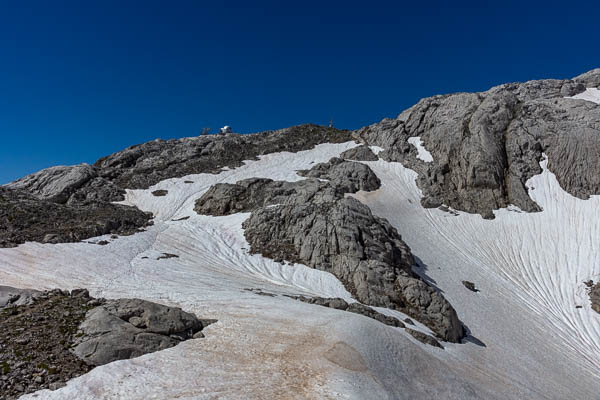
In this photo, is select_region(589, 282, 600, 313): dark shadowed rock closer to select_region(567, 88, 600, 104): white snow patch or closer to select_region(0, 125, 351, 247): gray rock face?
select_region(0, 125, 351, 247): gray rock face

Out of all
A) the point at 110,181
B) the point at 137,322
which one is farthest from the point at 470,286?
the point at 110,181

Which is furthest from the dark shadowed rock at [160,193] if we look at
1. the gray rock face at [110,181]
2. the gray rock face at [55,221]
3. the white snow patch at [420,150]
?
the white snow patch at [420,150]

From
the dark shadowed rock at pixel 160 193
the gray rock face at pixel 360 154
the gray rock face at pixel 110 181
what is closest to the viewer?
the gray rock face at pixel 110 181

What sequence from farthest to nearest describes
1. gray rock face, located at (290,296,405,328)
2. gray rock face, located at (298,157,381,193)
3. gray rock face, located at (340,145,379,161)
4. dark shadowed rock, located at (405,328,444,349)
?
1. gray rock face, located at (340,145,379,161)
2. gray rock face, located at (298,157,381,193)
3. gray rock face, located at (290,296,405,328)
4. dark shadowed rock, located at (405,328,444,349)

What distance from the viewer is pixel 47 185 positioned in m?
44.3

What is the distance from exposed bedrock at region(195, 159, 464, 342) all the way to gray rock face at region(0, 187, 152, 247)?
9.99 metres

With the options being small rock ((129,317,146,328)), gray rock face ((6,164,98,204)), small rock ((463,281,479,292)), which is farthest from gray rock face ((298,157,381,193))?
small rock ((129,317,146,328))

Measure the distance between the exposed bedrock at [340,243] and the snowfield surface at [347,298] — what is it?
164 cm

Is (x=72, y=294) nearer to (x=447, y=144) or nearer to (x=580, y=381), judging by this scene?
(x=580, y=381)

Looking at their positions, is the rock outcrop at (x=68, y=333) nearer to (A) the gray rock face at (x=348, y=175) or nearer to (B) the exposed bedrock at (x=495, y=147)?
(A) the gray rock face at (x=348, y=175)

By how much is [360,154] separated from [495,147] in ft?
69.8

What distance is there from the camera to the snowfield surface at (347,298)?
39.1ft

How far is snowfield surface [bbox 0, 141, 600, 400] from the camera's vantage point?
11.9 metres

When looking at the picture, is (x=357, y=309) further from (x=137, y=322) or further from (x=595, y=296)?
(x=595, y=296)
